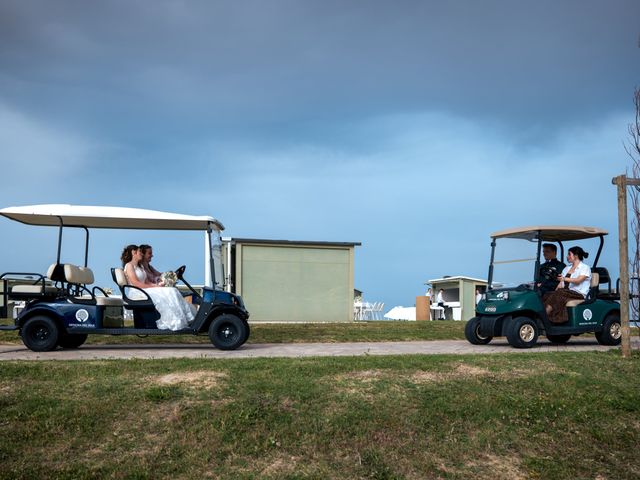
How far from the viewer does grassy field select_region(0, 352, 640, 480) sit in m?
5.92

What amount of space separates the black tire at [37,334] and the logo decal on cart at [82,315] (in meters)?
0.37

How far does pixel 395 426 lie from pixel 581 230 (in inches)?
298

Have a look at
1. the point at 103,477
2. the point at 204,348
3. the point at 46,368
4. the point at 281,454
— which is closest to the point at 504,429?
the point at 281,454

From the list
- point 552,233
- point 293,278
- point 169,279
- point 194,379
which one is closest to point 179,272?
point 169,279

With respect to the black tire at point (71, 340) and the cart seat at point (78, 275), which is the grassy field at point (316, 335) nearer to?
the black tire at point (71, 340)

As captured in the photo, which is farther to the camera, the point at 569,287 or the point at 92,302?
the point at 569,287

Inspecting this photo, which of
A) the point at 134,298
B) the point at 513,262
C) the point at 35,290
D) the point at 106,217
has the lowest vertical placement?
the point at 134,298

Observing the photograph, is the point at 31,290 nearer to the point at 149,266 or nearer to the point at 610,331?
the point at 149,266

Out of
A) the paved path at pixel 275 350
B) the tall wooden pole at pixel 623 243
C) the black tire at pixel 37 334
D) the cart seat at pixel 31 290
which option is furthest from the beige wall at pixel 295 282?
the tall wooden pole at pixel 623 243

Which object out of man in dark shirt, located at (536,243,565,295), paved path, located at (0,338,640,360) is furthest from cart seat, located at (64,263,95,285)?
man in dark shirt, located at (536,243,565,295)

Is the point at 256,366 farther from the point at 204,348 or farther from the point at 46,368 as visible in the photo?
the point at 204,348

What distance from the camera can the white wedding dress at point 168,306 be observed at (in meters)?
11.0

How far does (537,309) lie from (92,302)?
306 inches

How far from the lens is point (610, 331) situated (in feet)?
41.1
